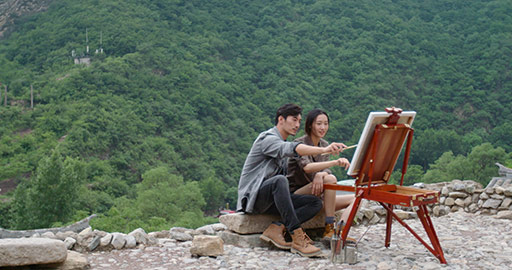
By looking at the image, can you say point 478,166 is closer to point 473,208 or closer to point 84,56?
point 473,208

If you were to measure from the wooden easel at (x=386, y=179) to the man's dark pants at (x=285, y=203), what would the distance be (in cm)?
38

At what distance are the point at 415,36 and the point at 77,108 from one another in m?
46.6

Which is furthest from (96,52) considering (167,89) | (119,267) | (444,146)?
(119,267)

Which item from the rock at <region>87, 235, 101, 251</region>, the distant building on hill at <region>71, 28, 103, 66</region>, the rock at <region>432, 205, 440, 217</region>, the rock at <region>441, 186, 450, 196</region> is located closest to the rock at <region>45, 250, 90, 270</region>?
the rock at <region>87, 235, 101, 251</region>

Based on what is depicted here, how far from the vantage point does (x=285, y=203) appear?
4605 millimetres

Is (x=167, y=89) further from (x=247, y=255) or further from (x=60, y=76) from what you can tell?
(x=247, y=255)

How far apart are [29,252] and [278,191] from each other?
214 centimetres

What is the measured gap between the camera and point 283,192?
460 centimetres

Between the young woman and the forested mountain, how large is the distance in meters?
27.7

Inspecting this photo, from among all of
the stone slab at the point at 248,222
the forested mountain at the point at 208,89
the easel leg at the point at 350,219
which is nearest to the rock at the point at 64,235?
the stone slab at the point at 248,222

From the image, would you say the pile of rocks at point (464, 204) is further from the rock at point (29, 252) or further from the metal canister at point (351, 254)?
the rock at point (29, 252)

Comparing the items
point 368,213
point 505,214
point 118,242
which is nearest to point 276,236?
point 118,242

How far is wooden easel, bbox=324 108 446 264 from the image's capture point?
4242mm

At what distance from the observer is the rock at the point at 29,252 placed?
394cm
